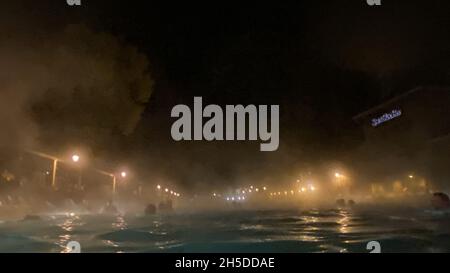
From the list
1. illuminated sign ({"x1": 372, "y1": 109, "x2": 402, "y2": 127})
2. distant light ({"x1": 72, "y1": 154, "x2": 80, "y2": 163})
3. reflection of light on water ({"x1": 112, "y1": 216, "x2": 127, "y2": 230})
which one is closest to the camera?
reflection of light on water ({"x1": 112, "y1": 216, "x2": 127, "y2": 230})

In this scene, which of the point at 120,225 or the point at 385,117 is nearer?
the point at 120,225

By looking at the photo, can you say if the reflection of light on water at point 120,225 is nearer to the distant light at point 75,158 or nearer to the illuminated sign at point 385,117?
the distant light at point 75,158

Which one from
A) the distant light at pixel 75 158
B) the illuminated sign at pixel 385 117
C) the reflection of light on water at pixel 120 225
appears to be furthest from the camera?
the illuminated sign at pixel 385 117

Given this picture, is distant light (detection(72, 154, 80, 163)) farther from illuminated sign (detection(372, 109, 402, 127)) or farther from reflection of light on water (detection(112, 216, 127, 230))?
illuminated sign (detection(372, 109, 402, 127))

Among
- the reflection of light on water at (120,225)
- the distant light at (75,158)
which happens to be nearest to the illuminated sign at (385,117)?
the reflection of light on water at (120,225)

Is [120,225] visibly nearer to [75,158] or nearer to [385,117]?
[75,158]

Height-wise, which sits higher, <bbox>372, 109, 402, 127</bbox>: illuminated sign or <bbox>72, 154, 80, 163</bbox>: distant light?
<bbox>372, 109, 402, 127</bbox>: illuminated sign

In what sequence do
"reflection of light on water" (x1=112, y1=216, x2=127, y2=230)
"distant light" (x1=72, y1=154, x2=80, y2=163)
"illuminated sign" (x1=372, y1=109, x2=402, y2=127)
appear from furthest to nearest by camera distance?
"illuminated sign" (x1=372, y1=109, x2=402, y2=127), "distant light" (x1=72, y1=154, x2=80, y2=163), "reflection of light on water" (x1=112, y1=216, x2=127, y2=230)

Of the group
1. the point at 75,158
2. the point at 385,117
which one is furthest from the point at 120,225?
the point at 385,117

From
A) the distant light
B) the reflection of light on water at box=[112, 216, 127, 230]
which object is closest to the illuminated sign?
the reflection of light on water at box=[112, 216, 127, 230]

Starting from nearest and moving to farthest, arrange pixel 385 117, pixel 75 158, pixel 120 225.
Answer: pixel 120 225 < pixel 75 158 < pixel 385 117
